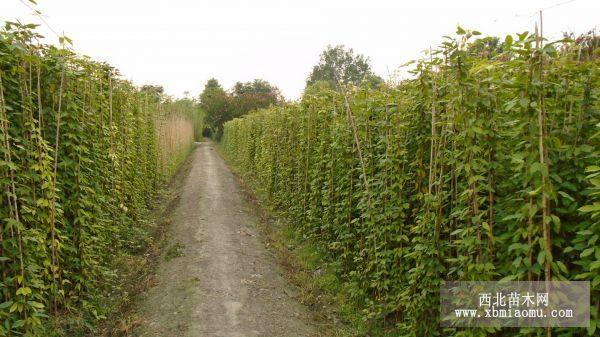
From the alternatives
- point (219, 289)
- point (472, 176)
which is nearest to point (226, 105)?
point (219, 289)

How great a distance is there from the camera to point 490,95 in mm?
3201

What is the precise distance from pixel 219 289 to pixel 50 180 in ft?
8.78

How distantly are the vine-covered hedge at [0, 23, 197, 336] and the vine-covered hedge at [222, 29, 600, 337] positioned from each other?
11.3ft

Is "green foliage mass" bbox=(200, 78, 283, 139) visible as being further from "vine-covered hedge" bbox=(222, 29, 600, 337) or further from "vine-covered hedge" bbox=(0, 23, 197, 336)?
"vine-covered hedge" bbox=(222, 29, 600, 337)

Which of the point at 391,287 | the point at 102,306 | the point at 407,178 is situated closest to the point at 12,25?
the point at 102,306

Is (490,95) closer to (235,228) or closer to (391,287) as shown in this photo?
(391,287)

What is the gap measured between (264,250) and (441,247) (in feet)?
15.7

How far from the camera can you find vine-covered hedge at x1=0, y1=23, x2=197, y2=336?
3.77 metres

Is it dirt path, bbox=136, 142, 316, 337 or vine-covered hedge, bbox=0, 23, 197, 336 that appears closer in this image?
vine-covered hedge, bbox=0, 23, 197, 336

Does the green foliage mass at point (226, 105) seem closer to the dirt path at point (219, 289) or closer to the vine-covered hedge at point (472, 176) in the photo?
the dirt path at point (219, 289)

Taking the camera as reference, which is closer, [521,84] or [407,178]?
[521,84]

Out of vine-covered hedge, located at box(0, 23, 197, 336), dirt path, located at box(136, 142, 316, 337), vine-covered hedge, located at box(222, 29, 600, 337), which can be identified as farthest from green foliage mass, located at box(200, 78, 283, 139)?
vine-covered hedge, located at box(222, 29, 600, 337)

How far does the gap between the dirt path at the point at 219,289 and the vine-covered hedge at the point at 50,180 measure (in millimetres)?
876

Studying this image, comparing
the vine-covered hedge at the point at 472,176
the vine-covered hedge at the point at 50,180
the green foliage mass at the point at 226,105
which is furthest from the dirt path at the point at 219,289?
the green foliage mass at the point at 226,105
